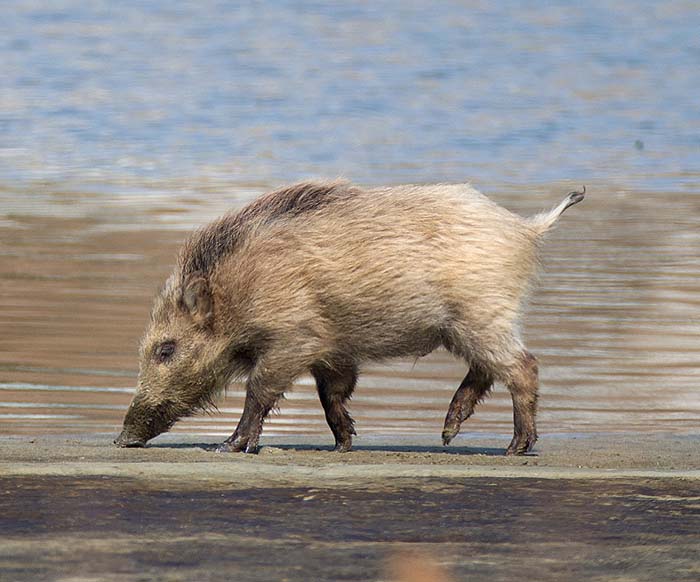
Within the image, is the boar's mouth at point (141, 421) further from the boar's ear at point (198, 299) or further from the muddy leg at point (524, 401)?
the muddy leg at point (524, 401)

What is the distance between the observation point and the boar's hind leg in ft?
26.3

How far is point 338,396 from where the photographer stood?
814cm

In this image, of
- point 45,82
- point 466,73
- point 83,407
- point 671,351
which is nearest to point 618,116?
point 466,73

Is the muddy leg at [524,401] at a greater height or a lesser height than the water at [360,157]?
greater

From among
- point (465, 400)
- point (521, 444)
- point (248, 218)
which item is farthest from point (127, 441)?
point (521, 444)

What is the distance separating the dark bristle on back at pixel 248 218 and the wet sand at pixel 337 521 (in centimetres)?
194

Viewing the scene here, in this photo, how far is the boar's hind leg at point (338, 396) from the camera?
8.03 metres

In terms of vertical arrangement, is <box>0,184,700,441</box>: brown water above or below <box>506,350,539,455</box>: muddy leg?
below

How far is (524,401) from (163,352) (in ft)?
5.66

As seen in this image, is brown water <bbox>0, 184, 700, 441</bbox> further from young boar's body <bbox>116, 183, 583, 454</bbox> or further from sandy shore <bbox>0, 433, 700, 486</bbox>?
young boar's body <bbox>116, 183, 583, 454</bbox>

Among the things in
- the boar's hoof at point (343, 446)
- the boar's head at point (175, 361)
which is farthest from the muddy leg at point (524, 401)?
the boar's head at point (175, 361)

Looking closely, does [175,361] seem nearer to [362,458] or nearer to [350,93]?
[362,458]

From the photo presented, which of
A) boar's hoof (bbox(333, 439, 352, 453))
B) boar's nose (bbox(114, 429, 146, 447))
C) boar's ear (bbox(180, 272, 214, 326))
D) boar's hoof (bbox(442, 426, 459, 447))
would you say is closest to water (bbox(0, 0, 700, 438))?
boar's hoof (bbox(442, 426, 459, 447))

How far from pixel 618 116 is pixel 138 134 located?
7.53m
